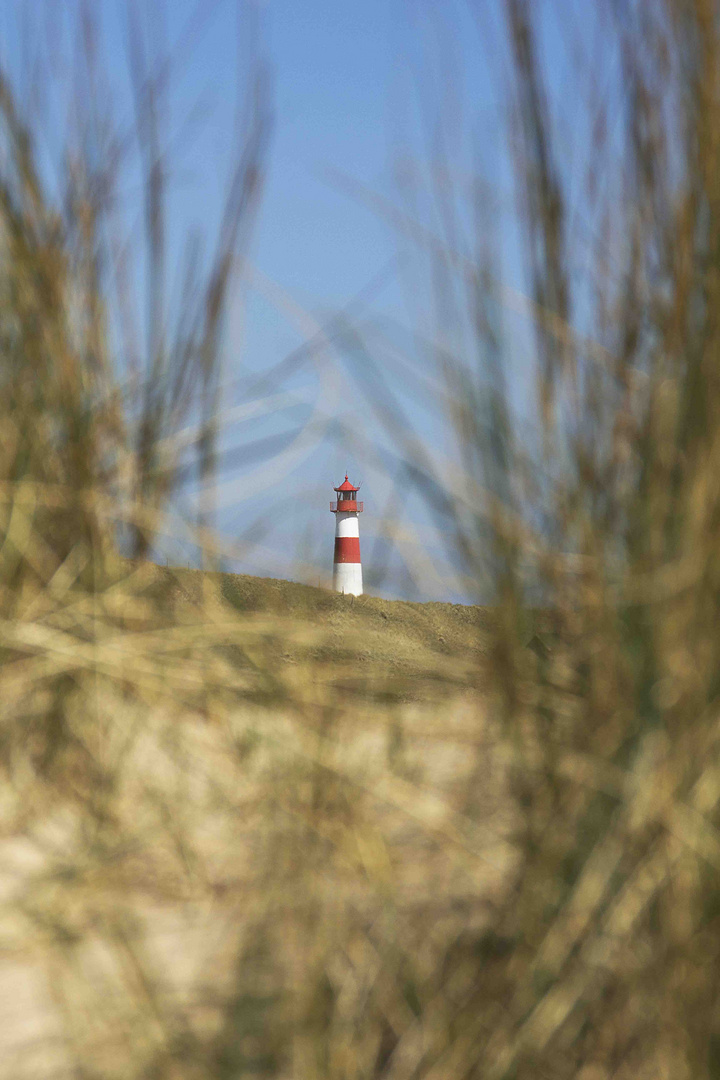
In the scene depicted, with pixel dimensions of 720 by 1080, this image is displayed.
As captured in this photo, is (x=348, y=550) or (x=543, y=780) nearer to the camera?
(x=543, y=780)

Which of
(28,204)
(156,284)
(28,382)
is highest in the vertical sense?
(28,204)

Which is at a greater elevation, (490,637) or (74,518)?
(74,518)

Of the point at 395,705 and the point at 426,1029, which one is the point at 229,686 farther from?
the point at 426,1029

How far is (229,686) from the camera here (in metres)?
1.40

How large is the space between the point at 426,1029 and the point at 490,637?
380mm

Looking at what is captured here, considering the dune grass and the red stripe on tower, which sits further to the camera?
the red stripe on tower

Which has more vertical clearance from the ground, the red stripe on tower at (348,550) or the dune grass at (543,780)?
the red stripe on tower at (348,550)

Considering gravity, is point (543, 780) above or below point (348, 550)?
below

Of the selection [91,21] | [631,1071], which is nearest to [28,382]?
[91,21]

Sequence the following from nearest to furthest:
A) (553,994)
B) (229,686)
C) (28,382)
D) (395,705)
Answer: (553,994) → (395,705) → (229,686) → (28,382)

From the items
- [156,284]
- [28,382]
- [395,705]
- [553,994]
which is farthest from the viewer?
[28,382]

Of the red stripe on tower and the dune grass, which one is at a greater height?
the red stripe on tower

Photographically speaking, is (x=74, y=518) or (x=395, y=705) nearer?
(x=395, y=705)

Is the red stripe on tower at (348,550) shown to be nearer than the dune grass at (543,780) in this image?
No
